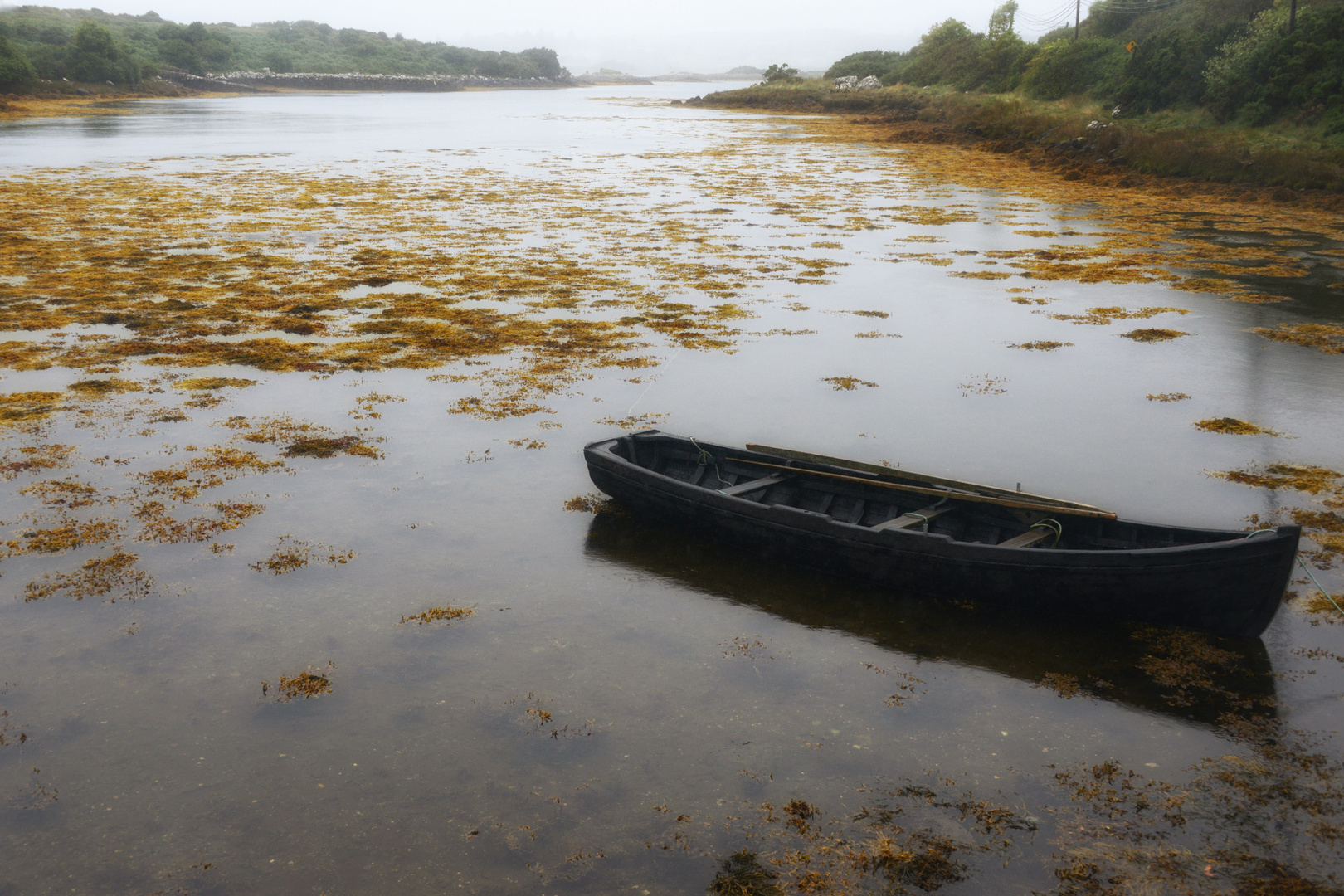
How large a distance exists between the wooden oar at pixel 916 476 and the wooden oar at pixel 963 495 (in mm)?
54

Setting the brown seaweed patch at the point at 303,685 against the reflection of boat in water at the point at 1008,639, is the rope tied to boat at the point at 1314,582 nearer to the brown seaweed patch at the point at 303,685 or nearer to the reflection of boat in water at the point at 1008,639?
the reflection of boat in water at the point at 1008,639

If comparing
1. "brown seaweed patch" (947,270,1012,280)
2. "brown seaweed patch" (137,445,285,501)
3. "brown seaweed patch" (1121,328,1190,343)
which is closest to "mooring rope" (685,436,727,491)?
"brown seaweed patch" (137,445,285,501)

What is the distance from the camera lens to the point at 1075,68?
67062 mm

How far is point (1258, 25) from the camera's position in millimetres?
47312

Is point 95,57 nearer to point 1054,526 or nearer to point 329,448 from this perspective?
point 329,448

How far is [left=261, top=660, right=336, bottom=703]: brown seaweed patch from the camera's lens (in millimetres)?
7273

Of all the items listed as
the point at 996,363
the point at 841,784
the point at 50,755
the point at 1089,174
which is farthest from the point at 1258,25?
the point at 50,755

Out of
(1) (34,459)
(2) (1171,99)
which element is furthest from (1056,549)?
(2) (1171,99)

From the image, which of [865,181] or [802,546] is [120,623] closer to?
[802,546]

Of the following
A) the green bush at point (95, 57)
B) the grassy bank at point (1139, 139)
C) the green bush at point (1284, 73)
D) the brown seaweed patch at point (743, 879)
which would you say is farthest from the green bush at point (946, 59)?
the green bush at point (95, 57)

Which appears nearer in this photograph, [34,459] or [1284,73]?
[34,459]

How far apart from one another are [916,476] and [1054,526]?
1.41 meters

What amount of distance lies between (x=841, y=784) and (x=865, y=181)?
135ft

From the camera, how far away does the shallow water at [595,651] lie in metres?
5.88
